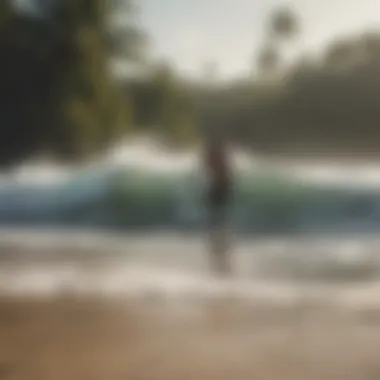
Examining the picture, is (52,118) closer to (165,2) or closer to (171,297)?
(165,2)

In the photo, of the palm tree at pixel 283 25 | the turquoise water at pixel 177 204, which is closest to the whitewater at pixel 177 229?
the turquoise water at pixel 177 204

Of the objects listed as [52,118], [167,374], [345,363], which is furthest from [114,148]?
[345,363]

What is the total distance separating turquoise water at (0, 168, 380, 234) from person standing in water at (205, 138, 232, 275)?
2 centimetres

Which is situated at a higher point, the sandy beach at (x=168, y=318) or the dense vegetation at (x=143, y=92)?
the dense vegetation at (x=143, y=92)

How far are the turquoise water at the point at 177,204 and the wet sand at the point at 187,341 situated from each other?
0.53 ft

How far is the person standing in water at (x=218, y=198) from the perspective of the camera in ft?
5.02

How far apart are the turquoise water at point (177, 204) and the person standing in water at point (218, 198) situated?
0.02 metres

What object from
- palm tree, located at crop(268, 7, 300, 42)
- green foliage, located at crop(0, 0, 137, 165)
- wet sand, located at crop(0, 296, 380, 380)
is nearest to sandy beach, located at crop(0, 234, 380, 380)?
wet sand, located at crop(0, 296, 380, 380)

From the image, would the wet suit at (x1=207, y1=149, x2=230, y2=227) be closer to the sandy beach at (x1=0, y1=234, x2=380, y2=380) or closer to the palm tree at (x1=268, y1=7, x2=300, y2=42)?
the sandy beach at (x1=0, y1=234, x2=380, y2=380)

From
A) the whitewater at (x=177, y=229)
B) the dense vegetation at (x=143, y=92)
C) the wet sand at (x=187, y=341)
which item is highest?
the dense vegetation at (x=143, y=92)

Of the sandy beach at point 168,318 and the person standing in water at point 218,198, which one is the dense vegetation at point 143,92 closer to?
the person standing in water at point 218,198

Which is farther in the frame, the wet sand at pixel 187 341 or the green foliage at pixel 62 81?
the green foliage at pixel 62 81

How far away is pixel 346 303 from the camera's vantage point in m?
1.49

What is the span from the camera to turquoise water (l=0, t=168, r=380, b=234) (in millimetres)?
1510
